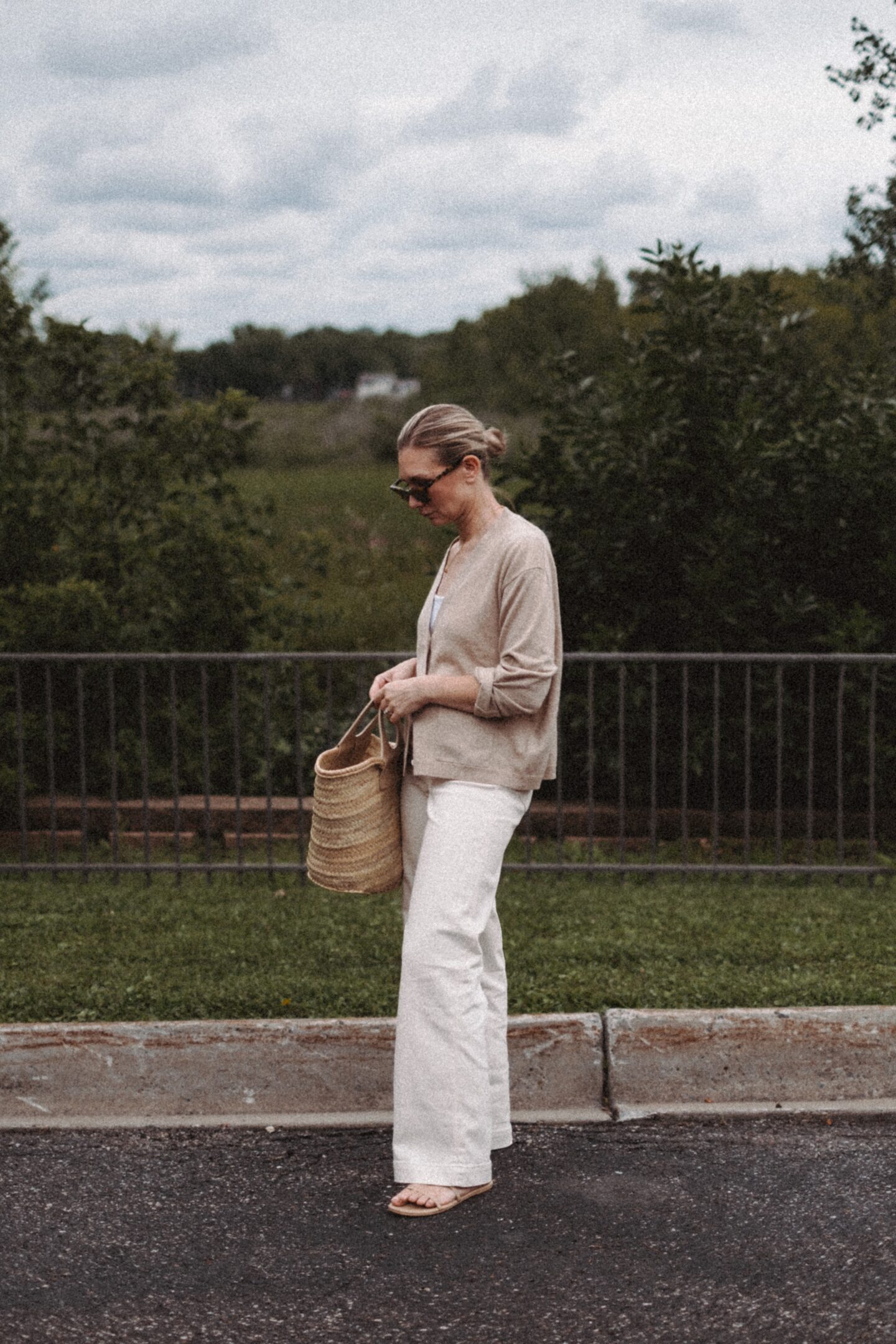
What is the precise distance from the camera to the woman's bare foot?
12.6 ft

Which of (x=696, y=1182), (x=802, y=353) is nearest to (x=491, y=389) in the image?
(x=802, y=353)

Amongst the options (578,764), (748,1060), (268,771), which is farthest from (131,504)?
(748,1060)

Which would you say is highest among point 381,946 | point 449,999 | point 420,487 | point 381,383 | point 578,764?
point 381,383

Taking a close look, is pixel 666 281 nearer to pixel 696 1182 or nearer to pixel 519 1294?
pixel 696 1182

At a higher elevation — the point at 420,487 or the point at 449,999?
the point at 420,487

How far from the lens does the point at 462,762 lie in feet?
12.8

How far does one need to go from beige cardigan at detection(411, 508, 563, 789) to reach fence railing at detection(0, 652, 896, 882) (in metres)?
3.75

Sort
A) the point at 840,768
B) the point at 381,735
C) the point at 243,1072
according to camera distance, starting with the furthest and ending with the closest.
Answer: the point at 840,768 < the point at 243,1072 < the point at 381,735

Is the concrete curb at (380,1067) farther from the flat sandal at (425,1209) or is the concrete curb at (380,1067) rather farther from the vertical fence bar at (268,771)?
the vertical fence bar at (268,771)

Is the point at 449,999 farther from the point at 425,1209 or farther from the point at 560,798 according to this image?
the point at 560,798

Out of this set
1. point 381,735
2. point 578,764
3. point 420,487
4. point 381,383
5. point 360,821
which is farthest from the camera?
point 381,383

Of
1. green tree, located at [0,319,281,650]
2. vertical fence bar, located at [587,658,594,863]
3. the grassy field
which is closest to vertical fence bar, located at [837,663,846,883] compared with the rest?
vertical fence bar, located at [587,658,594,863]

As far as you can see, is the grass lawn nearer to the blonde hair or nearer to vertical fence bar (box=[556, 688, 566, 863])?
vertical fence bar (box=[556, 688, 566, 863])

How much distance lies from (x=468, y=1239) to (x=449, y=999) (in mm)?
552
